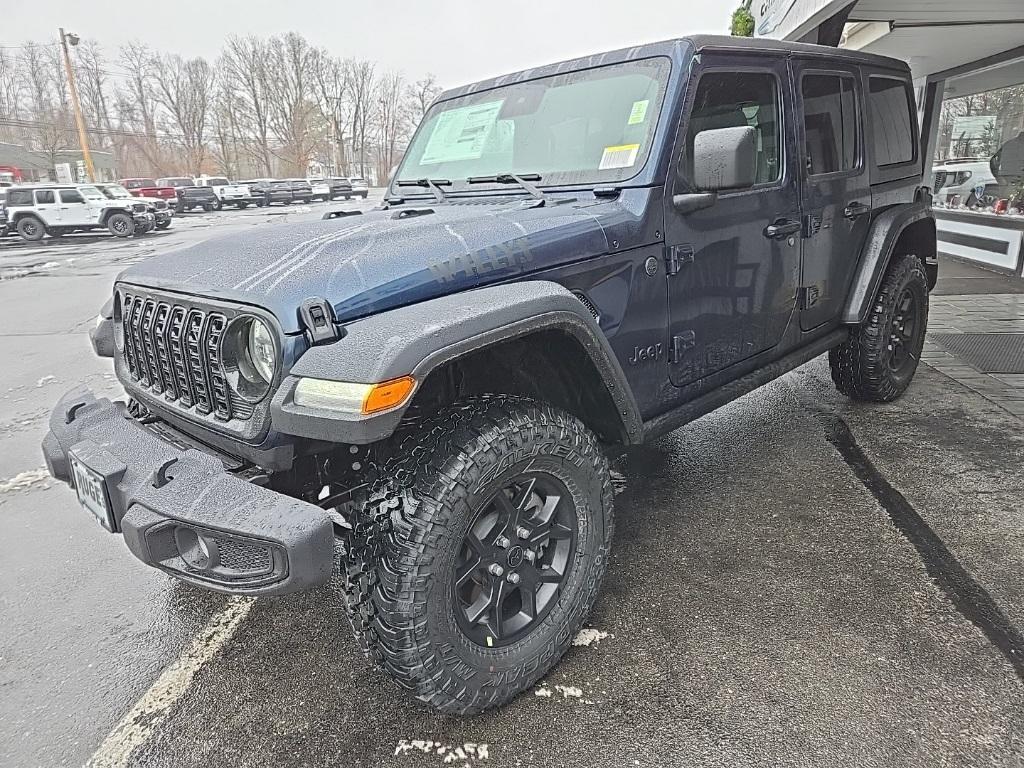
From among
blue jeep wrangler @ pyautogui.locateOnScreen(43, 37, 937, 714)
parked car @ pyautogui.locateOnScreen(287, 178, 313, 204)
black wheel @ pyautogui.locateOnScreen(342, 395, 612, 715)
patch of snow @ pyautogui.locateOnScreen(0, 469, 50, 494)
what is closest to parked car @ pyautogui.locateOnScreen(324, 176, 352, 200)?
parked car @ pyautogui.locateOnScreen(287, 178, 313, 204)

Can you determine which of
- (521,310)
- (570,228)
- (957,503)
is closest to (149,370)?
(521,310)

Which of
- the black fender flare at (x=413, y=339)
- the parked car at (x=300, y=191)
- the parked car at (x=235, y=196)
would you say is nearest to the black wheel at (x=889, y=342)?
the black fender flare at (x=413, y=339)

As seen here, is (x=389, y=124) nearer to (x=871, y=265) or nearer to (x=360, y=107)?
(x=360, y=107)

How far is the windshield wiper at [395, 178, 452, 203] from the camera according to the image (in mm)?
3139

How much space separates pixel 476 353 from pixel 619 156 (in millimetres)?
1038

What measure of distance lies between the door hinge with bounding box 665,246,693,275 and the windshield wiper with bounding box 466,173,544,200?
21.1 inches

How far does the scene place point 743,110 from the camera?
10.1 ft

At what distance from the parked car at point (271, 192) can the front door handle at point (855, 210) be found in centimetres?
3879

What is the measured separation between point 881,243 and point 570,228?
2.43 meters

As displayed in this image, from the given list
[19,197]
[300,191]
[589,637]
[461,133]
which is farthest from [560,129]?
[300,191]

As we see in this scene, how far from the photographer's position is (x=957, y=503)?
3.31 meters

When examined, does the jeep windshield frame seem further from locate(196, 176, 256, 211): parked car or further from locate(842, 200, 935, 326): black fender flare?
locate(196, 176, 256, 211): parked car

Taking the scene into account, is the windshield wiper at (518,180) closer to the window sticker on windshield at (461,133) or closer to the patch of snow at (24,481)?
the window sticker on windshield at (461,133)

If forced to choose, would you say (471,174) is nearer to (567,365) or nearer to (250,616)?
(567,365)
